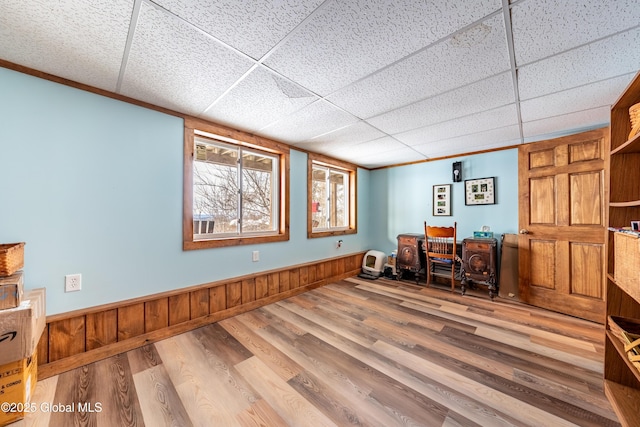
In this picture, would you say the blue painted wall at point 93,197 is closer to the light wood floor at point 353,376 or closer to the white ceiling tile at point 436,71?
the light wood floor at point 353,376

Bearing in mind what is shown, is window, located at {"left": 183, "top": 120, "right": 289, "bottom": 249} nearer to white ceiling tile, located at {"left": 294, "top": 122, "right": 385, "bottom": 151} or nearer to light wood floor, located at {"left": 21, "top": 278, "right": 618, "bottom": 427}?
white ceiling tile, located at {"left": 294, "top": 122, "right": 385, "bottom": 151}

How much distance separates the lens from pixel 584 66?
1.60 meters

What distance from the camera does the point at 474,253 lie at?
10.8 feet

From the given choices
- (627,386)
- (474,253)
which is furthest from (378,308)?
(627,386)

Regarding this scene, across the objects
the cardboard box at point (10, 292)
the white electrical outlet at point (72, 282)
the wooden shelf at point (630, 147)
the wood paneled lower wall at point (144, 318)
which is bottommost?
the wood paneled lower wall at point (144, 318)

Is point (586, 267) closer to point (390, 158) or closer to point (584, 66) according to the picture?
point (584, 66)

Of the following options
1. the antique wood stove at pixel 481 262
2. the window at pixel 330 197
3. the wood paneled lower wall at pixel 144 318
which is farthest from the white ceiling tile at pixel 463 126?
the wood paneled lower wall at pixel 144 318

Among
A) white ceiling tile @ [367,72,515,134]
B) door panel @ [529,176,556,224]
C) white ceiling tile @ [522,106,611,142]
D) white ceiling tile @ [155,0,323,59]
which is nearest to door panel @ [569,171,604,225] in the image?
door panel @ [529,176,556,224]

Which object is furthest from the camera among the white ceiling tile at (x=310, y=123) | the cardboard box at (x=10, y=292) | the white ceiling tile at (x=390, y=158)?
the white ceiling tile at (x=390, y=158)

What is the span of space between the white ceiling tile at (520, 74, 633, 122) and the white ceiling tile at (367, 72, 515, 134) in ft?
0.96

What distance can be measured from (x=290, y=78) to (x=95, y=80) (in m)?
1.48

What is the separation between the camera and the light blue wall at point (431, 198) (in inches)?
134

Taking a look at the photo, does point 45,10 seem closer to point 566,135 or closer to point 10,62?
point 10,62

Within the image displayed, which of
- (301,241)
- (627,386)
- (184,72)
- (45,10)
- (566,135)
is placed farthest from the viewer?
(301,241)
